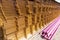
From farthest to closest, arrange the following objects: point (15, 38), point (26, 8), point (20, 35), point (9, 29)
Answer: point (26, 8)
point (20, 35)
point (15, 38)
point (9, 29)

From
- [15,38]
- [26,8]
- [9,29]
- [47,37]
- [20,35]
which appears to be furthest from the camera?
[47,37]

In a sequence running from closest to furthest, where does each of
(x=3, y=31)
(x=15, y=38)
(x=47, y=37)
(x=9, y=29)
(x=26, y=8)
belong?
(x=3, y=31) < (x=9, y=29) < (x=15, y=38) < (x=26, y=8) < (x=47, y=37)

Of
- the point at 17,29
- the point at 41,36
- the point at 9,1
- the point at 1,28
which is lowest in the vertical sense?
the point at 41,36

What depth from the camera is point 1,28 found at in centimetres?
150

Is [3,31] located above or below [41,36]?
above

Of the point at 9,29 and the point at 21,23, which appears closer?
the point at 9,29

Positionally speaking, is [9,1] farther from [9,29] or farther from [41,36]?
[41,36]

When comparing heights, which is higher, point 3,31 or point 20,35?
point 3,31

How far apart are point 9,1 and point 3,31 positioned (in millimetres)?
866

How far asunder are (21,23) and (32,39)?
0.61 metres

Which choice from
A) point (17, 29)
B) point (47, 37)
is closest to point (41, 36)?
point (47, 37)

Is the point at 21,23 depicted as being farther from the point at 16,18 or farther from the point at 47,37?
the point at 47,37

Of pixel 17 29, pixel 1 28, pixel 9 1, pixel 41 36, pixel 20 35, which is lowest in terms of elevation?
pixel 41 36

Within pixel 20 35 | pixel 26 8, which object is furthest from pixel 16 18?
pixel 26 8
